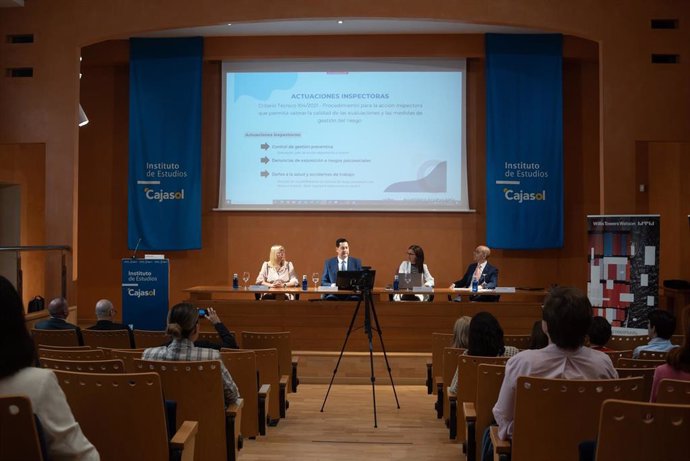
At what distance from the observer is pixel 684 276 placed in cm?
909

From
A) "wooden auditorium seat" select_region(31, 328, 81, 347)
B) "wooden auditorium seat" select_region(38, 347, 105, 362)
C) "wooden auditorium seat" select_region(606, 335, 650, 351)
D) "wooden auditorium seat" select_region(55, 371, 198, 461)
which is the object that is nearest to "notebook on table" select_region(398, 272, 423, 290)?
"wooden auditorium seat" select_region(606, 335, 650, 351)

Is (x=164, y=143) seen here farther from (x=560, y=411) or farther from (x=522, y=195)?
(x=560, y=411)

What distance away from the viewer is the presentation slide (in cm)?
944

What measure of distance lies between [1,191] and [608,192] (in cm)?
802

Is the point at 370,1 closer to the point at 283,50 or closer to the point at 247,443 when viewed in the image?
the point at 283,50

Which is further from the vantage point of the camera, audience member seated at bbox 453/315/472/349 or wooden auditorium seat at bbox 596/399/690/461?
audience member seated at bbox 453/315/472/349

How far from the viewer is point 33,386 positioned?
5.84 feet

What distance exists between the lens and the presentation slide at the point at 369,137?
9.44 metres

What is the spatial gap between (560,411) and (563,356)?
269mm

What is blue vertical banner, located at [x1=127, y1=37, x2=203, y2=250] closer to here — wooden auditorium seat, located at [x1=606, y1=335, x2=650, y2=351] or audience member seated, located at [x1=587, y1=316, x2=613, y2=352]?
wooden auditorium seat, located at [x1=606, y1=335, x2=650, y2=351]

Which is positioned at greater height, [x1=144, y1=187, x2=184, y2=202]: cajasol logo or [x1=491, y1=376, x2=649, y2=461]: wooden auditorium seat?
[x1=144, y1=187, x2=184, y2=202]: cajasol logo

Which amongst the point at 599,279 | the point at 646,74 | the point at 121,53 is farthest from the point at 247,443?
the point at 121,53

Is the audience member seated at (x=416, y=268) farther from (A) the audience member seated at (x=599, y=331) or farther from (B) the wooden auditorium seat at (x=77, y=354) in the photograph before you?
(B) the wooden auditorium seat at (x=77, y=354)

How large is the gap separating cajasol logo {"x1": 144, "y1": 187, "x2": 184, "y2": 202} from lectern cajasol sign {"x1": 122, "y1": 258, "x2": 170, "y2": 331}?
166 cm
